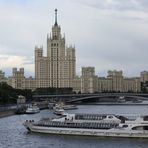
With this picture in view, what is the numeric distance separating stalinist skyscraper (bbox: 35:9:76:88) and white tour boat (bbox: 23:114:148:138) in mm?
126344

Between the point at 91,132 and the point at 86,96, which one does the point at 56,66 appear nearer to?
the point at 86,96

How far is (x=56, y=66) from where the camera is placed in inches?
7229

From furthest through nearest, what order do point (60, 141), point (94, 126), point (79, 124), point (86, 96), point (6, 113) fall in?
point (86, 96) < point (6, 113) < point (79, 124) < point (94, 126) < point (60, 141)

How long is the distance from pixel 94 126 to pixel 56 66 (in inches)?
5281

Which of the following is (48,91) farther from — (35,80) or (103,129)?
(103,129)

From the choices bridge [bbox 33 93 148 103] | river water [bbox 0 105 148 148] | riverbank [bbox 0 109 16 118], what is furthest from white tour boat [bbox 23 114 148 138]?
bridge [bbox 33 93 148 103]

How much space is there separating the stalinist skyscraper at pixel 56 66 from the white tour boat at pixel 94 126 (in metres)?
126

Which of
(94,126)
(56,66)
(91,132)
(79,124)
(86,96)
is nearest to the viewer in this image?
(91,132)

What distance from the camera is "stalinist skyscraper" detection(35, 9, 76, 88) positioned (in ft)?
595

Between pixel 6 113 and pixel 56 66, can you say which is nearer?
pixel 6 113

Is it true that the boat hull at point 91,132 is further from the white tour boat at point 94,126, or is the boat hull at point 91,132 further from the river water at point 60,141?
the river water at point 60,141

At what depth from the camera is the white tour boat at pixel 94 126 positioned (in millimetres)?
47812

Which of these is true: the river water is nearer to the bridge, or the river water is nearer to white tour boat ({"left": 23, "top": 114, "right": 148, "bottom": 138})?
white tour boat ({"left": 23, "top": 114, "right": 148, "bottom": 138})

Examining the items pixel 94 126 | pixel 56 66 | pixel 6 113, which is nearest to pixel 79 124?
pixel 94 126
